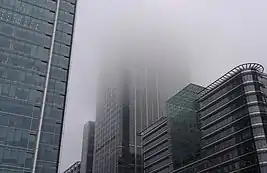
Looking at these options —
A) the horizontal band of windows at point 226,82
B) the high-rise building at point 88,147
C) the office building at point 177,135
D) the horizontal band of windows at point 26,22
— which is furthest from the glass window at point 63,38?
the high-rise building at point 88,147

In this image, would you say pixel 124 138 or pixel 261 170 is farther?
pixel 124 138

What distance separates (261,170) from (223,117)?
61.2ft

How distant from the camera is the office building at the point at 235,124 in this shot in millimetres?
77500

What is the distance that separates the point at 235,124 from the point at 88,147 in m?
A: 86.9

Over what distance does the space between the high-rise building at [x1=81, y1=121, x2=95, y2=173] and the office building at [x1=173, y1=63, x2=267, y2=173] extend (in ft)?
205

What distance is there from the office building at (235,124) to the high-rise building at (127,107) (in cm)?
3442

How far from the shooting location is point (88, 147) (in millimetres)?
156000

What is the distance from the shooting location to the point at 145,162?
11969 cm

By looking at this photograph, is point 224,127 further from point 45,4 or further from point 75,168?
point 75,168

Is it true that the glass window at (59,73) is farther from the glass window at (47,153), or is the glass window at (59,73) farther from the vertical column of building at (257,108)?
the vertical column of building at (257,108)

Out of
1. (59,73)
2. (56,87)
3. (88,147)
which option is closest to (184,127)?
(59,73)

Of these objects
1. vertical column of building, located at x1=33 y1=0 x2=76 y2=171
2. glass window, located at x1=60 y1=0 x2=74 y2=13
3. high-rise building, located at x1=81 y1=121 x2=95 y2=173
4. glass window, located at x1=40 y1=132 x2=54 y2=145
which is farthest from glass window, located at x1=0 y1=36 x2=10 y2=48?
high-rise building, located at x1=81 y1=121 x2=95 y2=173

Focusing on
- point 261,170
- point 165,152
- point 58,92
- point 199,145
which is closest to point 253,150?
point 261,170

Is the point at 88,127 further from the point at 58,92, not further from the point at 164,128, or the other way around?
the point at 58,92
